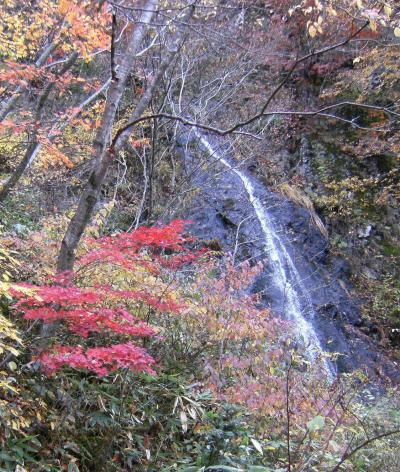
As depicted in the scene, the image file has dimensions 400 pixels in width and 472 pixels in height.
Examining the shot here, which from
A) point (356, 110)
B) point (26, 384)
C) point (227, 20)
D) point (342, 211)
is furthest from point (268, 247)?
point (26, 384)

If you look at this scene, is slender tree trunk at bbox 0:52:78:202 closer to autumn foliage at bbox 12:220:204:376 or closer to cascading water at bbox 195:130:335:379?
autumn foliage at bbox 12:220:204:376

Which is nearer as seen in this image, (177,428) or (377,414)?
(177,428)

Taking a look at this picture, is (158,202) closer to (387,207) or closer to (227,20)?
(227,20)

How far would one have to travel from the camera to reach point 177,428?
4.04m

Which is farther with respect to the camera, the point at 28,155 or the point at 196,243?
the point at 196,243

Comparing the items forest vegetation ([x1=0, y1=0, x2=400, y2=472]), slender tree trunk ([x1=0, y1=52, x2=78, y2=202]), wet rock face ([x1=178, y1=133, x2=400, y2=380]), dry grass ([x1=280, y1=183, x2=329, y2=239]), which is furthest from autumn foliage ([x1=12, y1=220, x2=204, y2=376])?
dry grass ([x1=280, y1=183, x2=329, y2=239])

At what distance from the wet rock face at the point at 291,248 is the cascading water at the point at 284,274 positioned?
125mm

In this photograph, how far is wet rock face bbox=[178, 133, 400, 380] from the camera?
1020 centimetres

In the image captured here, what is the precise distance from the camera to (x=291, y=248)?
474 inches

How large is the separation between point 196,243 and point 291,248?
108 inches

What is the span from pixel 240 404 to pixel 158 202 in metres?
8.44

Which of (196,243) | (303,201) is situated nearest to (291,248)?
(303,201)

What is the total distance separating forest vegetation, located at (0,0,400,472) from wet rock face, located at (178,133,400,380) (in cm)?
6

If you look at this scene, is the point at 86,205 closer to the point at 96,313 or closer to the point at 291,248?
the point at 96,313
